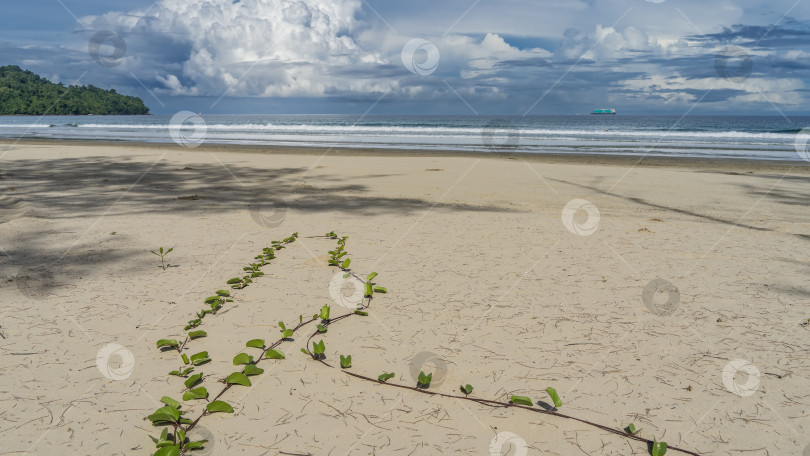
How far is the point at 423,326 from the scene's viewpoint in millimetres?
3312

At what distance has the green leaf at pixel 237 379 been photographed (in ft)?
8.27

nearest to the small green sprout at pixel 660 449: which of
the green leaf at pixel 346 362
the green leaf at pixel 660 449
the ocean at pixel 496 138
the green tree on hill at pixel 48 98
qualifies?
the green leaf at pixel 660 449

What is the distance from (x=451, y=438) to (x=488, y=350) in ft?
2.80

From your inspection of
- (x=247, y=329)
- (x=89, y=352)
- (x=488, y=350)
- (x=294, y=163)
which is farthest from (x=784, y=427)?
(x=294, y=163)

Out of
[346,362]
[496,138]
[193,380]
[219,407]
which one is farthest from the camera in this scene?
[496,138]

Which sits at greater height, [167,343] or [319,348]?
[319,348]

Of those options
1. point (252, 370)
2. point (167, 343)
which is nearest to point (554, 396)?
point (252, 370)

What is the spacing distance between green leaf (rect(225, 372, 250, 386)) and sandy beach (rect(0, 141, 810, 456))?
0.05 m

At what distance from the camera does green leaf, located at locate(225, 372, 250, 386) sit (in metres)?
2.52

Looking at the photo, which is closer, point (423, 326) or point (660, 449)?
point (660, 449)

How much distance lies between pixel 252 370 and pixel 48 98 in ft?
428

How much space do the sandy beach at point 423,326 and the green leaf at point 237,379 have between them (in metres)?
0.05

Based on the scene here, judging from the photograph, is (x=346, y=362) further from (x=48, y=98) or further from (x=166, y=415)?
(x=48, y=98)

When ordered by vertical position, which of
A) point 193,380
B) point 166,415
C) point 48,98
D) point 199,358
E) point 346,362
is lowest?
point 166,415
